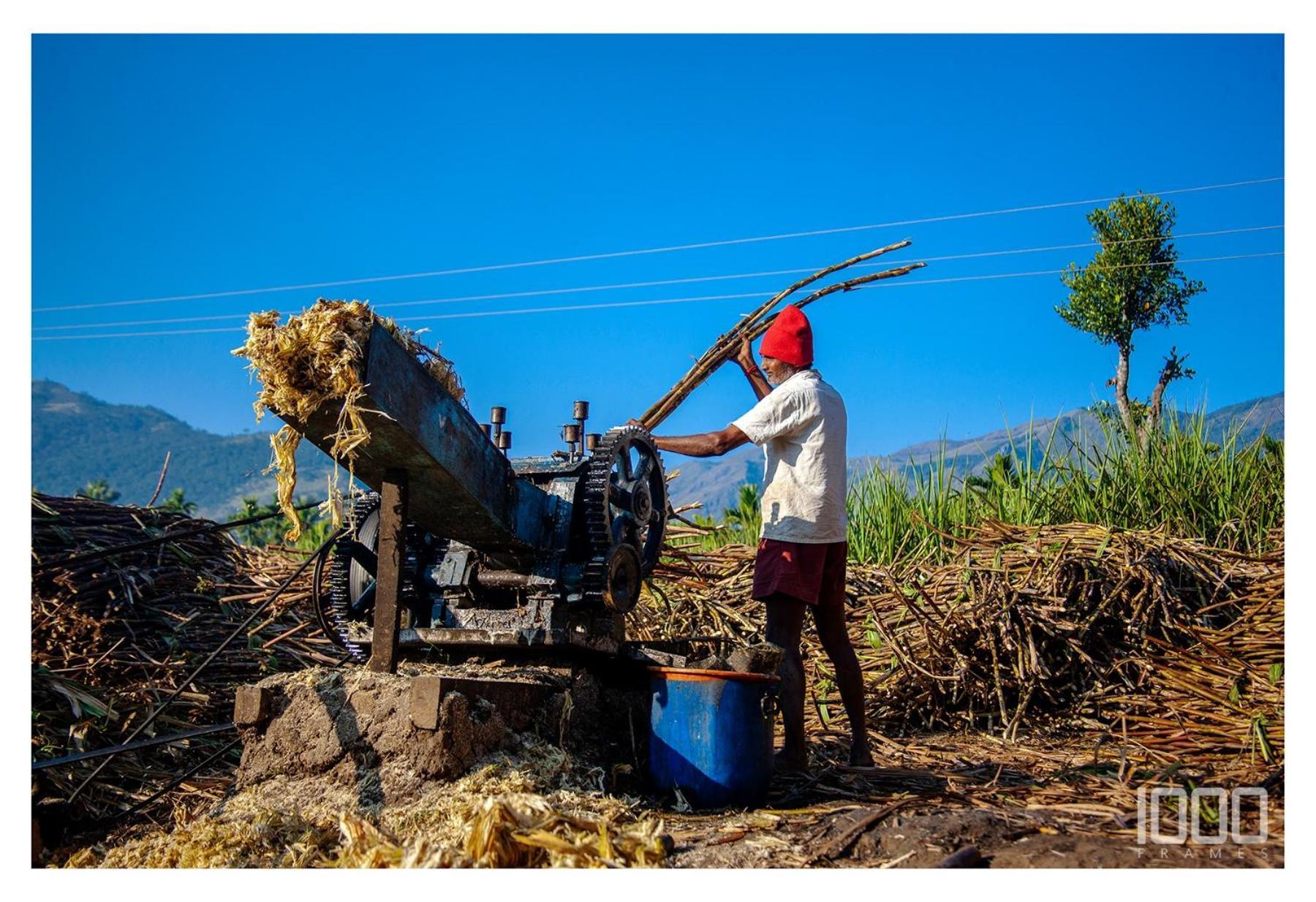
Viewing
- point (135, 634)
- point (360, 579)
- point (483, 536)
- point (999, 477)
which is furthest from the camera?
point (999, 477)

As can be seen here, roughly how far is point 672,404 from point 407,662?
96.6 inches

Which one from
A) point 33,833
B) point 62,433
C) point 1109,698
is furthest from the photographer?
point 62,433

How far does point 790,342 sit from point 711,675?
1642mm

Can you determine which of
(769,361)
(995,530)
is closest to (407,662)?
(769,361)

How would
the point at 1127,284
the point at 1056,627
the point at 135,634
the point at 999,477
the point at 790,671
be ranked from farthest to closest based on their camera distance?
the point at 1127,284 → the point at 999,477 → the point at 135,634 → the point at 1056,627 → the point at 790,671

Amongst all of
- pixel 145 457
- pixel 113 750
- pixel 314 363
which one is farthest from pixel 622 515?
pixel 145 457

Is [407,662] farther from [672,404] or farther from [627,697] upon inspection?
[672,404]

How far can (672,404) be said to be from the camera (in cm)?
706

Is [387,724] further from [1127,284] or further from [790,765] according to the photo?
[1127,284]

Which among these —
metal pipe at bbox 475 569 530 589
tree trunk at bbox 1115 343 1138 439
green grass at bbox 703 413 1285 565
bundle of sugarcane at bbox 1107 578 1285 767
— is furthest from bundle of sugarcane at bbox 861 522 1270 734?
tree trunk at bbox 1115 343 1138 439

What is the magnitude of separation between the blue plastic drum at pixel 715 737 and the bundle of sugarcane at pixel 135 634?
2.35 meters

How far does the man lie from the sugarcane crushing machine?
0.46 meters

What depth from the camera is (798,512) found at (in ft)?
17.5

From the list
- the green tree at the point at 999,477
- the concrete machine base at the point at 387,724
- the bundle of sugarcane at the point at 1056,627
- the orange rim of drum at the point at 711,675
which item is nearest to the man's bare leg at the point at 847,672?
the orange rim of drum at the point at 711,675
